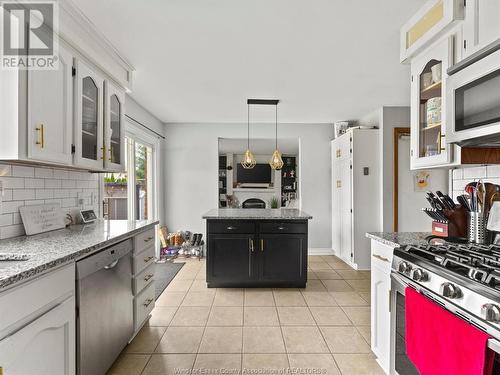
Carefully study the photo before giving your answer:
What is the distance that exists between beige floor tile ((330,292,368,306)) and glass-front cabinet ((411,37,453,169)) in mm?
1664

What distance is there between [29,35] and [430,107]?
8.05 ft

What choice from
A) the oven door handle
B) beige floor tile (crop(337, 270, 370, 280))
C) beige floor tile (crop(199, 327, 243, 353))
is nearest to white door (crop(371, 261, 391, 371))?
the oven door handle

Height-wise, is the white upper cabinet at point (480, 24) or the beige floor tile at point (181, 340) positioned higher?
the white upper cabinet at point (480, 24)

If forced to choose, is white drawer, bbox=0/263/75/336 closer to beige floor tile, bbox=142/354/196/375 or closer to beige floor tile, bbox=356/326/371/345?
beige floor tile, bbox=142/354/196/375

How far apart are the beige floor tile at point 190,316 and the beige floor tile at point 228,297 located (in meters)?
0.20

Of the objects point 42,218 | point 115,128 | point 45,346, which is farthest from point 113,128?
point 45,346

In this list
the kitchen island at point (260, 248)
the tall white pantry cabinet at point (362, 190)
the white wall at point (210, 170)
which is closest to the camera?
the kitchen island at point (260, 248)

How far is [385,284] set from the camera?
5.77 ft

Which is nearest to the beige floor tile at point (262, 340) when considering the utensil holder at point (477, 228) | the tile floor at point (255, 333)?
the tile floor at point (255, 333)

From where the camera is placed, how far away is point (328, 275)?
12.6 ft

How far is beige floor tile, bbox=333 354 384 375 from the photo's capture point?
73.1 inches

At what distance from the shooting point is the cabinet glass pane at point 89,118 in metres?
2.04

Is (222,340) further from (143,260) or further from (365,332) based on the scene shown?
(365,332)

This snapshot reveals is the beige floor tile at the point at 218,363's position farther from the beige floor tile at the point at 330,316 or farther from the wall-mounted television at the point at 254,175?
the wall-mounted television at the point at 254,175
